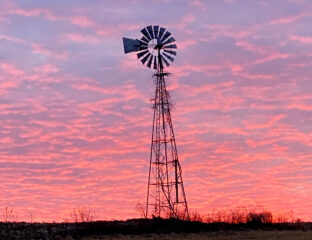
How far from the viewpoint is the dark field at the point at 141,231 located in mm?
34844

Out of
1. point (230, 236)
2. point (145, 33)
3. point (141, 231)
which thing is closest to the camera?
point (230, 236)

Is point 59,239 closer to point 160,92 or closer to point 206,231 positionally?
point 206,231

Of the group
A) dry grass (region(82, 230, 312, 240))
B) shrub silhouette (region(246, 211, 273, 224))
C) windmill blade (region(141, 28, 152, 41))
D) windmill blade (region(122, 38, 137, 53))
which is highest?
windmill blade (region(141, 28, 152, 41))

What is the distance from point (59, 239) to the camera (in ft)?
111

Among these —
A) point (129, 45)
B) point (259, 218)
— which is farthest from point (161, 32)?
point (259, 218)

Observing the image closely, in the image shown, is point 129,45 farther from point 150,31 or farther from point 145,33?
point 150,31

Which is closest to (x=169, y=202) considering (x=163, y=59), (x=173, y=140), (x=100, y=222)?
(x=173, y=140)

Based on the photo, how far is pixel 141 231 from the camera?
1451 inches

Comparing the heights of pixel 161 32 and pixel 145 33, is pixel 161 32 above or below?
above

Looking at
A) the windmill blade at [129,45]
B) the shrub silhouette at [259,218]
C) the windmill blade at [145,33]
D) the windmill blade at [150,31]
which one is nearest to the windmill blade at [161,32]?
the windmill blade at [150,31]

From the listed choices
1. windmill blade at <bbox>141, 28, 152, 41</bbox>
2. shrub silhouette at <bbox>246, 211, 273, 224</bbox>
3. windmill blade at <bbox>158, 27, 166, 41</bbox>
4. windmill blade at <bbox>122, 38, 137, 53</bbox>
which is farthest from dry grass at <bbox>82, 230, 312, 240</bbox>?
windmill blade at <bbox>141, 28, 152, 41</bbox>

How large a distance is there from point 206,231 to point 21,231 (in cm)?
1086

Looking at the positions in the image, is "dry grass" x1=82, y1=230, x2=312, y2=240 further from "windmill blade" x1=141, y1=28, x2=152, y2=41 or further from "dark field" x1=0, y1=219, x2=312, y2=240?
"windmill blade" x1=141, y1=28, x2=152, y2=41

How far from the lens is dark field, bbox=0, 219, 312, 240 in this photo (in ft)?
114
